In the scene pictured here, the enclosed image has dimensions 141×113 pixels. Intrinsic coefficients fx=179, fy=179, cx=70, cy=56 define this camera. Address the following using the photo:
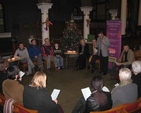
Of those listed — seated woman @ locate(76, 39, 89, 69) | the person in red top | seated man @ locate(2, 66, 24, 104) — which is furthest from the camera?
seated woman @ locate(76, 39, 89, 69)

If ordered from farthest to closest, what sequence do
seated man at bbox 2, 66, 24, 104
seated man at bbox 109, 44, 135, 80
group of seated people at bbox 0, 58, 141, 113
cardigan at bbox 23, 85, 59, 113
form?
seated man at bbox 109, 44, 135, 80
seated man at bbox 2, 66, 24, 104
cardigan at bbox 23, 85, 59, 113
group of seated people at bbox 0, 58, 141, 113

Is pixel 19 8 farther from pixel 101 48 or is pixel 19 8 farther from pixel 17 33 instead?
pixel 101 48

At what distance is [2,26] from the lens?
10.4 metres

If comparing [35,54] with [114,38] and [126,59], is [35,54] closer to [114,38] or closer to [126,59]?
[114,38]

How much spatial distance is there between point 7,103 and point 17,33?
895 cm

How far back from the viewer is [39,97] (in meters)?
2.38

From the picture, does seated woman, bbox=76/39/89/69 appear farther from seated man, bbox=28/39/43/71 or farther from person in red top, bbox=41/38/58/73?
seated man, bbox=28/39/43/71

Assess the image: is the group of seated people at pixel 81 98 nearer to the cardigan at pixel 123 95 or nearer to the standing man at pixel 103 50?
the cardigan at pixel 123 95

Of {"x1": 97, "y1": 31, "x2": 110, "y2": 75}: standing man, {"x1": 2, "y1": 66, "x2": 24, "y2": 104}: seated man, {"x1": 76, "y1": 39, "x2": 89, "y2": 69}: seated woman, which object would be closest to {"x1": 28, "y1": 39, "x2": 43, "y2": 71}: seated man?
{"x1": 76, "y1": 39, "x2": 89, "y2": 69}: seated woman

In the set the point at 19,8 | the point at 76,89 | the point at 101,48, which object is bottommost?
the point at 76,89

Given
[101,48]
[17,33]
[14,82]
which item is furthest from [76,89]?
[17,33]

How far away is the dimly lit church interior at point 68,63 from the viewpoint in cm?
245

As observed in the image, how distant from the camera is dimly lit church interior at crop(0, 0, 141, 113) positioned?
2.45 meters

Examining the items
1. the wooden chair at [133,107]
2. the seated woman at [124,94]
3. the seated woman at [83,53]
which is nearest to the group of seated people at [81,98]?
the seated woman at [124,94]
